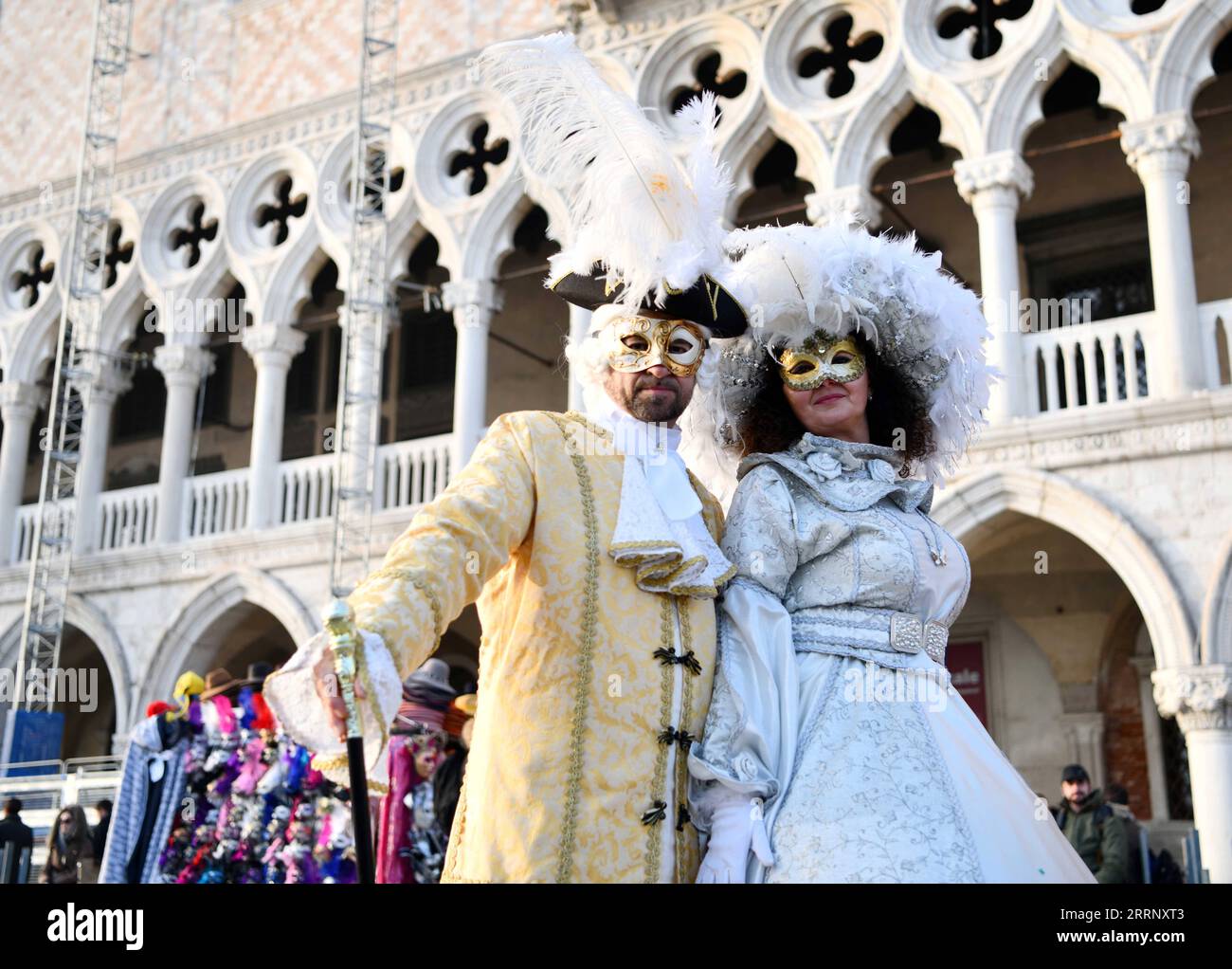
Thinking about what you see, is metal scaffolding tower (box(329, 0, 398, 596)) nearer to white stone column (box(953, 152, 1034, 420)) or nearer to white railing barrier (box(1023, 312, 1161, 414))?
white stone column (box(953, 152, 1034, 420))

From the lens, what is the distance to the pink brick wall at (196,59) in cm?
1177

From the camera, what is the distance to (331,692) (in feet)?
5.78

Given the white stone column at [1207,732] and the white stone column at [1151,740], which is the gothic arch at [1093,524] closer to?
the white stone column at [1207,732]

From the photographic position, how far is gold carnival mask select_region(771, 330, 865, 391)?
8.78 ft

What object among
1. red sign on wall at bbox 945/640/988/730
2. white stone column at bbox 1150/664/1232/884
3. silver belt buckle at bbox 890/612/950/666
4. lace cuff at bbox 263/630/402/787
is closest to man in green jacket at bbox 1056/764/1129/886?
white stone column at bbox 1150/664/1232/884

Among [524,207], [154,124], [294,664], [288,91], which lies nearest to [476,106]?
[524,207]

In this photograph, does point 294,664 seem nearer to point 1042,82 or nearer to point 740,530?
point 740,530

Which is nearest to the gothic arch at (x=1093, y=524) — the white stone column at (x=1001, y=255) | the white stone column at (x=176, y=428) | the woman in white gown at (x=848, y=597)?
the white stone column at (x=1001, y=255)

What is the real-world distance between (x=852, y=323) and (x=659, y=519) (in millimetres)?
611

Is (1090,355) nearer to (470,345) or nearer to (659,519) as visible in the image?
(470,345)

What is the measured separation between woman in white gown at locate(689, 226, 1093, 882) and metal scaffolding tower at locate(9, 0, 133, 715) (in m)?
10.7

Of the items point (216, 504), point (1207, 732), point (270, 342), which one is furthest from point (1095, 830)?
point (216, 504)

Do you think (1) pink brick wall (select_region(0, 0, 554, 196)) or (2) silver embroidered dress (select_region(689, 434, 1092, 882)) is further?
(1) pink brick wall (select_region(0, 0, 554, 196))
